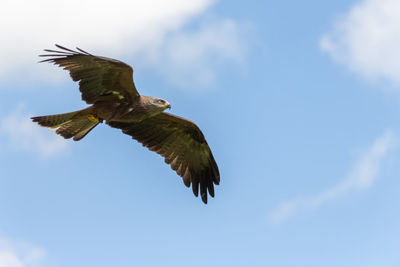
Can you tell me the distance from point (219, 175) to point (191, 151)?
33.4 inches

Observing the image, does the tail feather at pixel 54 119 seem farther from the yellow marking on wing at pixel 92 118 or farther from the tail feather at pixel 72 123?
the yellow marking on wing at pixel 92 118

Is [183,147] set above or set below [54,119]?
above

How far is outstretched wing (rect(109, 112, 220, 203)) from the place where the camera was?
1666cm

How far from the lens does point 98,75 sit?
575 inches

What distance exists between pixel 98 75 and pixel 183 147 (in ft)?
10.6

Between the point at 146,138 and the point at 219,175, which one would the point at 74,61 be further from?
the point at 219,175

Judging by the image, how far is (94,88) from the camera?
14.8 meters

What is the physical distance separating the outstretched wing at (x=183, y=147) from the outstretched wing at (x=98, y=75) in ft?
5.73

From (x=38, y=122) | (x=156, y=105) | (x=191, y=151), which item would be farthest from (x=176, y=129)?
(x=38, y=122)

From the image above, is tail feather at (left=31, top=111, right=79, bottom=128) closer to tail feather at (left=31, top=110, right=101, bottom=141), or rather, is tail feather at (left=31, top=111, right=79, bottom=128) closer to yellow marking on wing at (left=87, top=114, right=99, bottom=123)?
tail feather at (left=31, top=110, right=101, bottom=141)

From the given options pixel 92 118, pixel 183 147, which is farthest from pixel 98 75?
pixel 183 147

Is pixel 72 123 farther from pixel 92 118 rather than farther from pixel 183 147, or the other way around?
pixel 183 147

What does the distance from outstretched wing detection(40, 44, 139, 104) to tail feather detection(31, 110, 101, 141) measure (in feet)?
1.55

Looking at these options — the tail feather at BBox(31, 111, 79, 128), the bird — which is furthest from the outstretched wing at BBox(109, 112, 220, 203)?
the tail feather at BBox(31, 111, 79, 128)
